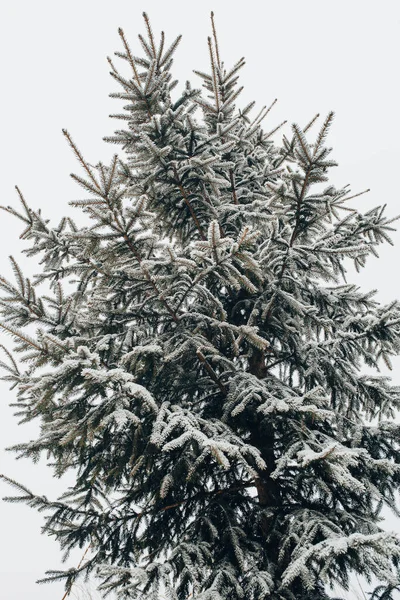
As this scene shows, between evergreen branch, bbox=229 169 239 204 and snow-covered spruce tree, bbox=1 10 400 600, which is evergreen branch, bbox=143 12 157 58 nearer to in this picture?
snow-covered spruce tree, bbox=1 10 400 600

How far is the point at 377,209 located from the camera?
17.9ft

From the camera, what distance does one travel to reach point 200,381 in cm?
470

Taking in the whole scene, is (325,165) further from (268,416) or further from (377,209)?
(268,416)

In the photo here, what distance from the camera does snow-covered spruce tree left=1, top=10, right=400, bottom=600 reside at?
3381 millimetres

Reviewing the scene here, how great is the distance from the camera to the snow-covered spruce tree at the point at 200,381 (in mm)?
3381

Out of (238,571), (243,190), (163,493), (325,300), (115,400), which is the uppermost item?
(243,190)

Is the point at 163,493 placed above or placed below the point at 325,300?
below

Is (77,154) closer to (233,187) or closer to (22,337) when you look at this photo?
(22,337)

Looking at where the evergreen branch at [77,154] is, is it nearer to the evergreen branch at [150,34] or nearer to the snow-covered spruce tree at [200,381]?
the snow-covered spruce tree at [200,381]

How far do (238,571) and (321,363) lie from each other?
2242mm

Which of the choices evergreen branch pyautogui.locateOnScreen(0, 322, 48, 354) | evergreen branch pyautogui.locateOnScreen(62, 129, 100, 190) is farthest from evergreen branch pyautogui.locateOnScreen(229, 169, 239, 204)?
evergreen branch pyautogui.locateOnScreen(0, 322, 48, 354)

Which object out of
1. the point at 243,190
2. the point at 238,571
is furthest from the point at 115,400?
the point at 243,190

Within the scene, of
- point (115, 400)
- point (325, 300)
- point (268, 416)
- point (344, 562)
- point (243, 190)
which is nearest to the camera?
point (115, 400)

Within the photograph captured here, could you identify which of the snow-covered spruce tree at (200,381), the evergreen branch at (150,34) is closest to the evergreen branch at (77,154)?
the snow-covered spruce tree at (200,381)
